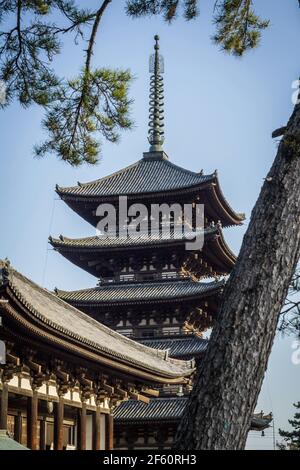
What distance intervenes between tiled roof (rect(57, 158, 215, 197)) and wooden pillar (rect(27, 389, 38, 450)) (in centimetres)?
1628

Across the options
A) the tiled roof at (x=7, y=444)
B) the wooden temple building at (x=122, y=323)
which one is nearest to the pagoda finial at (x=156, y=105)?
the wooden temple building at (x=122, y=323)

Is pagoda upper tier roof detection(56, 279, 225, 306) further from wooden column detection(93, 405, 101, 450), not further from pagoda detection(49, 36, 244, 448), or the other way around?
wooden column detection(93, 405, 101, 450)

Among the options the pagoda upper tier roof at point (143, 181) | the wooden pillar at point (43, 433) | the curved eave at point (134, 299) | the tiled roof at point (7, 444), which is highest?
the pagoda upper tier roof at point (143, 181)

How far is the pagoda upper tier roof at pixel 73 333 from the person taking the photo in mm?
14263

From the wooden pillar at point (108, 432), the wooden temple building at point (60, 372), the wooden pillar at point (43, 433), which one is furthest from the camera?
the wooden pillar at point (108, 432)

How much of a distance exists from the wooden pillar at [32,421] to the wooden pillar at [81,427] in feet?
10.2

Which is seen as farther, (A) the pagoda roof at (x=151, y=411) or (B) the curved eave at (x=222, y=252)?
(B) the curved eave at (x=222, y=252)

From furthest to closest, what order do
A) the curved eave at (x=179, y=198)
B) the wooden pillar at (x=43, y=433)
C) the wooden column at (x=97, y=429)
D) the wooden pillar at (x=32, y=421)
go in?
the curved eave at (x=179, y=198) → the wooden column at (x=97, y=429) → the wooden pillar at (x=43, y=433) → the wooden pillar at (x=32, y=421)

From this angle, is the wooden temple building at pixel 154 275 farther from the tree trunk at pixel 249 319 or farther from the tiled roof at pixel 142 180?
the tree trunk at pixel 249 319

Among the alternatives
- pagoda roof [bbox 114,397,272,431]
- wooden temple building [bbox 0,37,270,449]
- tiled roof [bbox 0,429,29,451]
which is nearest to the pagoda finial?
wooden temple building [bbox 0,37,270,449]

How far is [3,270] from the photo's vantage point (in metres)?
13.7

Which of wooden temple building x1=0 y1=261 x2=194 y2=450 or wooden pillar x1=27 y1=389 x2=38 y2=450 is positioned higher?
wooden temple building x1=0 y1=261 x2=194 y2=450

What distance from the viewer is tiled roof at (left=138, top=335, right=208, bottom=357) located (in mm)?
29359

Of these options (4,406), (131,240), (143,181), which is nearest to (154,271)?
(131,240)
